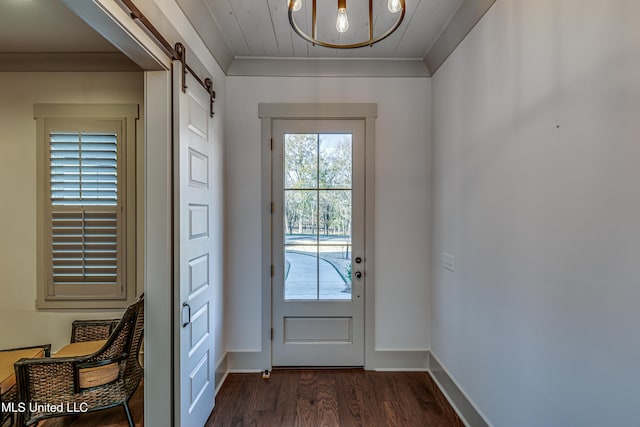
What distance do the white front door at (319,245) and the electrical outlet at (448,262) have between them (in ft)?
2.25

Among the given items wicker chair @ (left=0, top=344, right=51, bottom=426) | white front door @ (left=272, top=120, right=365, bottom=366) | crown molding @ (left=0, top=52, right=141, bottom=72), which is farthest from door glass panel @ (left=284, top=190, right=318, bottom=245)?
wicker chair @ (left=0, top=344, right=51, bottom=426)

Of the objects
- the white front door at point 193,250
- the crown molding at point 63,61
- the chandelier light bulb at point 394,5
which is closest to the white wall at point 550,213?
the chandelier light bulb at point 394,5

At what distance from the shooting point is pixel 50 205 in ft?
7.78

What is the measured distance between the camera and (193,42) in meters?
1.90

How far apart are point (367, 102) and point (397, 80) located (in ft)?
1.11

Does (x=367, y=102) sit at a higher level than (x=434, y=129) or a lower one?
higher

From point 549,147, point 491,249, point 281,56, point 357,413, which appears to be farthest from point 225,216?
point 549,147

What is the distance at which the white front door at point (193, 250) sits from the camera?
163 cm

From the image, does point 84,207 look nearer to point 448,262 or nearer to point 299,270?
→ point 299,270

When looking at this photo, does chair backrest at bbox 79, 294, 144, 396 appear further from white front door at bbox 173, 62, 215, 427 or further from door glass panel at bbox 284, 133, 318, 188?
door glass panel at bbox 284, 133, 318, 188

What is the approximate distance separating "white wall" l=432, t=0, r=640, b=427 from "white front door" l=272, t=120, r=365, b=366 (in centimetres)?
90

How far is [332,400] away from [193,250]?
1547 mm

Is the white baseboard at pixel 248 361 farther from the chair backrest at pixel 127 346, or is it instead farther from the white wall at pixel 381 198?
the chair backrest at pixel 127 346

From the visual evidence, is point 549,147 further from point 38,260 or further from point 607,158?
point 38,260
